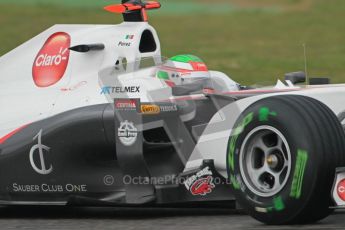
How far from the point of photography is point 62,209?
8.98m

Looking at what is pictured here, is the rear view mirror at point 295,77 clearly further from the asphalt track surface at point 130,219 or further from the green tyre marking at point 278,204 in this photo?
the green tyre marking at point 278,204

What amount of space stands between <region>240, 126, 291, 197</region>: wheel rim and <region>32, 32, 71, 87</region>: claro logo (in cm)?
236

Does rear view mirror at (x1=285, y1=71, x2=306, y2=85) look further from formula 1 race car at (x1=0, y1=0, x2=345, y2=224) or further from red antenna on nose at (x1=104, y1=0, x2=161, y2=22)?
red antenna on nose at (x1=104, y1=0, x2=161, y2=22)

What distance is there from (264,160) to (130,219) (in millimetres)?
1427

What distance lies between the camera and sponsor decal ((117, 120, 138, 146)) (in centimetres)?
788

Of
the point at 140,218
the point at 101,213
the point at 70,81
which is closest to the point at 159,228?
the point at 140,218

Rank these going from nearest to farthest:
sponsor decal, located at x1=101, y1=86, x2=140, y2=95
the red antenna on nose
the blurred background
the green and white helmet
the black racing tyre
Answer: the black racing tyre
sponsor decal, located at x1=101, y1=86, x2=140, y2=95
the green and white helmet
the red antenna on nose
the blurred background

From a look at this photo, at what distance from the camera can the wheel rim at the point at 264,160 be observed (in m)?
6.88

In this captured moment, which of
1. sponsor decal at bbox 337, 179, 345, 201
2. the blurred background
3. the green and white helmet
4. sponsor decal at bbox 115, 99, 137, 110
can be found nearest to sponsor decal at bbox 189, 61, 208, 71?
the green and white helmet

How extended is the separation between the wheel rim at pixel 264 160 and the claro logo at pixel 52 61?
7.73 ft

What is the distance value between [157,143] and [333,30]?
20.7 meters

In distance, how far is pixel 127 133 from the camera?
7.90 metres
